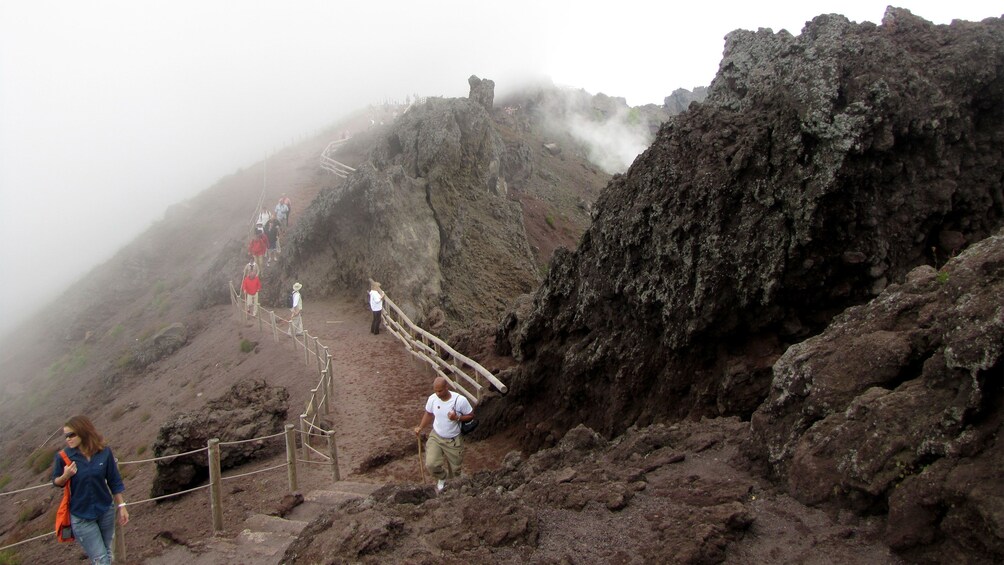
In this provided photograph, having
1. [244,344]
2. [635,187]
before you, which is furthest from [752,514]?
[244,344]

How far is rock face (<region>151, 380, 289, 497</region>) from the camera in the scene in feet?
36.0

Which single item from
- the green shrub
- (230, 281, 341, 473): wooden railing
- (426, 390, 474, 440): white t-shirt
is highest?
(426, 390, 474, 440): white t-shirt

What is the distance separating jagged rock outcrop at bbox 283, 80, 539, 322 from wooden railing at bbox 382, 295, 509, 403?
2547mm

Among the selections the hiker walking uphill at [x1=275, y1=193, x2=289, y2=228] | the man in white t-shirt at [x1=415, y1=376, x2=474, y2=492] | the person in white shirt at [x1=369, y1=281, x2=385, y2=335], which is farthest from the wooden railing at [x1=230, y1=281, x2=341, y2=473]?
the hiker walking uphill at [x1=275, y1=193, x2=289, y2=228]

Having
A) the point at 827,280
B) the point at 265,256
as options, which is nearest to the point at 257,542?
the point at 827,280

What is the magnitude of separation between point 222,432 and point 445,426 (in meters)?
5.34

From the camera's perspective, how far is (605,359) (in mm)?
10711

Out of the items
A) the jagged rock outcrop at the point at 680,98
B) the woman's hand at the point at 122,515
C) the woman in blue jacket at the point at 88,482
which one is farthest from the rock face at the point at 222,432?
the jagged rock outcrop at the point at 680,98

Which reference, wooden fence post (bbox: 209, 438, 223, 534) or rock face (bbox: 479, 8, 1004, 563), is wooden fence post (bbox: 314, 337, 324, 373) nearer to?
rock face (bbox: 479, 8, 1004, 563)

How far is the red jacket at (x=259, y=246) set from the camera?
25969 millimetres

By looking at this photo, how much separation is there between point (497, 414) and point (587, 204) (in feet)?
100

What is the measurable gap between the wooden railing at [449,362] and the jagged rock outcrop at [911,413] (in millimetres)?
7453

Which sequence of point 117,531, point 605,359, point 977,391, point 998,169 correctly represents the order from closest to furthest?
point 977,391 < point 117,531 < point 998,169 < point 605,359

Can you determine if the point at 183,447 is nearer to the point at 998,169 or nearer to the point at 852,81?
the point at 852,81
